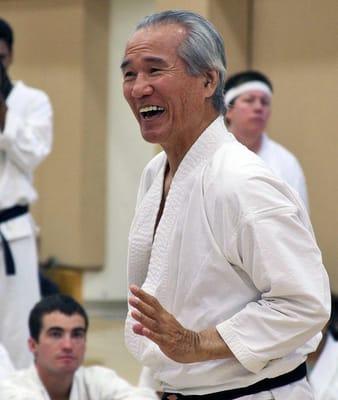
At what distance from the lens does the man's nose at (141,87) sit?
231cm

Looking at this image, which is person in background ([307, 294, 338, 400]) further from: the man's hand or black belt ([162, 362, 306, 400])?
the man's hand

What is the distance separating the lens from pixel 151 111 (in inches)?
92.0

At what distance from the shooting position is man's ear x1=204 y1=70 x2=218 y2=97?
2359 mm

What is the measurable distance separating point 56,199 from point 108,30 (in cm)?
160

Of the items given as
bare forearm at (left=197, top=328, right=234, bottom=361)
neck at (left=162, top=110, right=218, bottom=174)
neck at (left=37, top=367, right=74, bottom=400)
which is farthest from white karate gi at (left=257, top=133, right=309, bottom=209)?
bare forearm at (left=197, top=328, right=234, bottom=361)

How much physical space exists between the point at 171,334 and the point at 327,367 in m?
3.48

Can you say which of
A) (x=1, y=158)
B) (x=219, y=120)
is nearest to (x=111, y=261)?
(x=1, y=158)

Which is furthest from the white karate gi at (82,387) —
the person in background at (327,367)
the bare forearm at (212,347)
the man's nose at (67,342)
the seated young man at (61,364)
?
the bare forearm at (212,347)

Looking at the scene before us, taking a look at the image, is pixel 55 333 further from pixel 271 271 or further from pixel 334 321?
pixel 271 271

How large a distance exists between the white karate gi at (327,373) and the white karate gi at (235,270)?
277 cm

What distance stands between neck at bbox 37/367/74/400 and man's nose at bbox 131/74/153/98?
266 cm

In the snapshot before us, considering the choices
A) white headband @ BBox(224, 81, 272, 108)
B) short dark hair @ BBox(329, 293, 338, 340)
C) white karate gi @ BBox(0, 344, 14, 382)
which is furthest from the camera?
short dark hair @ BBox(329, 293, 338, 340)

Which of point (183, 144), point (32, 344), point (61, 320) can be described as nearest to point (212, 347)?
point (183, 144)

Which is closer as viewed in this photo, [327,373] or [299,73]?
[327,373]
